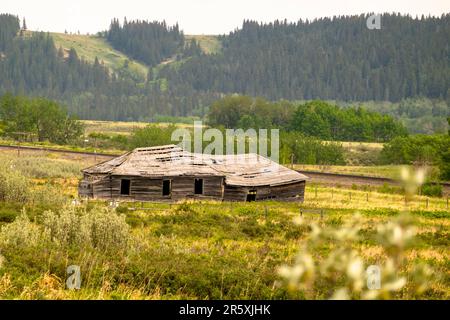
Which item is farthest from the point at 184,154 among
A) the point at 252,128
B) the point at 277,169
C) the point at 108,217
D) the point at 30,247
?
the point at 252,128

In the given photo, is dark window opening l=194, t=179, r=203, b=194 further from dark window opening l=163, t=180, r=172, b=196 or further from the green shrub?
the green shrub

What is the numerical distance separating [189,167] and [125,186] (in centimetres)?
406

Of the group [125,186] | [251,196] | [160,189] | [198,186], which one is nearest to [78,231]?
[160,189]

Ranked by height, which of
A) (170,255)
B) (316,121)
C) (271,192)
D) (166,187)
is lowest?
(271,192)

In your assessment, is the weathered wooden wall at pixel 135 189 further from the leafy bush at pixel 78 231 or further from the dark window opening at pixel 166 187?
the leafy bush at pixel 78 231

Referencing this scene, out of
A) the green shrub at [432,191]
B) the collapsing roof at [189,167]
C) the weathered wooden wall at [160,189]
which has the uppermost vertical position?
the collapsing roof at [189,167]

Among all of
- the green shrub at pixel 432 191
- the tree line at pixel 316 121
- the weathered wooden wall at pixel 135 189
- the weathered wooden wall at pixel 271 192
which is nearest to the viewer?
the weathered wooden wall at pixel 135 189

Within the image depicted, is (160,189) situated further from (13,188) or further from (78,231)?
(78,231)

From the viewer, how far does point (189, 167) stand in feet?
124

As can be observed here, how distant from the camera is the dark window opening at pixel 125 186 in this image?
37.3 m

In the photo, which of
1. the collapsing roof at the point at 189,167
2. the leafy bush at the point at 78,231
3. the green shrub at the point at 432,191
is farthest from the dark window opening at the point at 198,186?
the leafy bush at the point at 78,231

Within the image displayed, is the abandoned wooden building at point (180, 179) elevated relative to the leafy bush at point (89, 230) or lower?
lower

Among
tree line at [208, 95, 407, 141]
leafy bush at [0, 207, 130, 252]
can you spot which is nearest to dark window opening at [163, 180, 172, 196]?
leafy bush at [0, 207, 130, 252]
